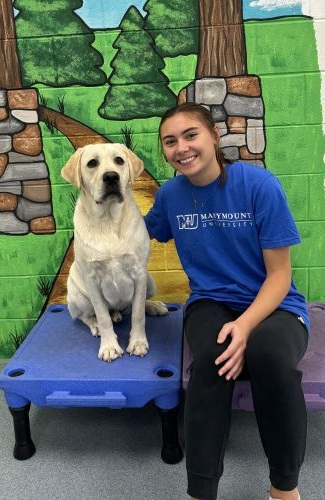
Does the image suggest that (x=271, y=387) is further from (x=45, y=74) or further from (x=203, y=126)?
(x=45, y=74)

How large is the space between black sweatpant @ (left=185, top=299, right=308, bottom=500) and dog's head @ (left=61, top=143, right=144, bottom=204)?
2.04 feet

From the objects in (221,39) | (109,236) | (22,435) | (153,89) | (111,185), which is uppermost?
(221,39)

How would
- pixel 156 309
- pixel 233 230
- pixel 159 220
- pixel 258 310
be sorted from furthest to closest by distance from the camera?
pixel 156 309 < pixel 159 220 < pixel 233 230 < pixel 258 310

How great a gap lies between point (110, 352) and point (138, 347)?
4.0 inches

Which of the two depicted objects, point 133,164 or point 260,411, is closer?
point 260,411

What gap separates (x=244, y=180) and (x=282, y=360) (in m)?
0.59

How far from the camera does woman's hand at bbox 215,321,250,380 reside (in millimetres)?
1175

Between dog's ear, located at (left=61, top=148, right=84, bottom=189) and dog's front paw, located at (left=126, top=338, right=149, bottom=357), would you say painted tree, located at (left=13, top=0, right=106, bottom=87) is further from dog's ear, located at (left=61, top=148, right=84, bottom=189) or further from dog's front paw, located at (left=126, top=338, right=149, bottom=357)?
dog's front paw, located at (left=126, top=338, right=149, bottom=357)

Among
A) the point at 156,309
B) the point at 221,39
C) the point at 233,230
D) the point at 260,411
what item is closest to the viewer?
the point at 260,411

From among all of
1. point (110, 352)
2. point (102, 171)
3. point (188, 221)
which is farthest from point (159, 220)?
point (110, 352)

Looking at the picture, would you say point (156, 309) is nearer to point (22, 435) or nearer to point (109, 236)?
point (109, 236)

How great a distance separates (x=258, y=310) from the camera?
50.9 inches

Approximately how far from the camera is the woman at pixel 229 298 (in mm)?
1133

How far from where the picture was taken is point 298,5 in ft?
5.74
